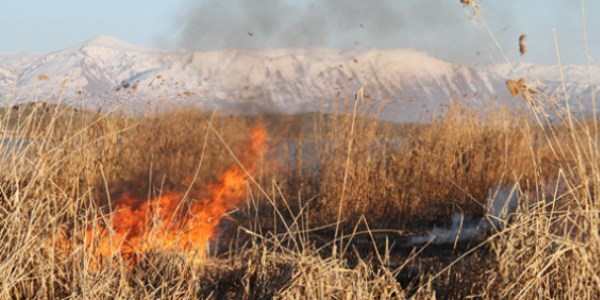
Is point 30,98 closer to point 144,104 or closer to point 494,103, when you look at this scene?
point 144,104

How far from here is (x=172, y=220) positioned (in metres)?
4.62

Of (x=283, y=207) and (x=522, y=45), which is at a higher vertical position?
(x=522, y=45)

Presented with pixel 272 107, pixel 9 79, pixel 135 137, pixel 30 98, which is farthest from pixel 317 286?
pixel 272 107

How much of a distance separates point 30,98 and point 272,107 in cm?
1156

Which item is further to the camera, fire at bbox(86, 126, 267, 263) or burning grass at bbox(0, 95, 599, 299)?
fire at bbox(86, 126, 267, 263)

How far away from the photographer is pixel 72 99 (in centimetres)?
410

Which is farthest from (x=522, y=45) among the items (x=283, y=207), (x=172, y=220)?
(x=283, y=207)

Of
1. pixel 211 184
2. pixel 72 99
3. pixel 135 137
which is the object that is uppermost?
pixel 72 99

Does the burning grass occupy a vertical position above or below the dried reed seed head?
below

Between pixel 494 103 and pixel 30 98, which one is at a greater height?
pixel 30 98

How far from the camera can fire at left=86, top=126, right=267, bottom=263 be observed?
3.71m

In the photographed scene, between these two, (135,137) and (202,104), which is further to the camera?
(202,104)

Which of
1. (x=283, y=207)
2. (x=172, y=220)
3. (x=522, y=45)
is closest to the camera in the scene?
(x=522, y=45)

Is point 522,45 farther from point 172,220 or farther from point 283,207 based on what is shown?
point 283,207
